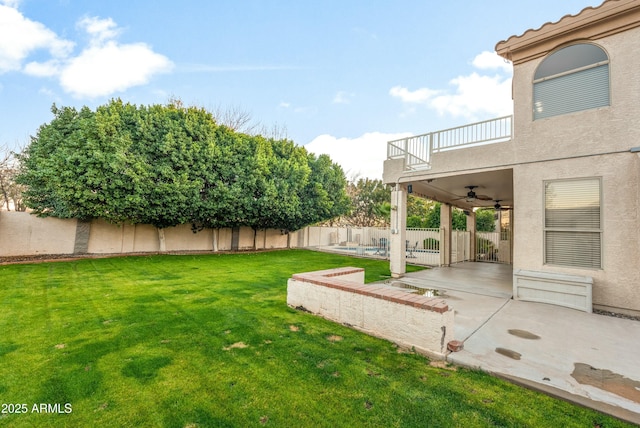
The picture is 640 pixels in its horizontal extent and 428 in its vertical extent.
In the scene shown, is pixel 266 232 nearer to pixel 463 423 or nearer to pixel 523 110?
pixel 523 110

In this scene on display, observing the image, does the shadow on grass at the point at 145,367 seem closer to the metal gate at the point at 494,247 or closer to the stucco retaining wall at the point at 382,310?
the stucco retaining wall at the point at 382,310

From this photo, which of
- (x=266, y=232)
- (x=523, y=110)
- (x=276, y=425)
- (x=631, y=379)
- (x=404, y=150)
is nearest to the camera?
(x=276, y=425)

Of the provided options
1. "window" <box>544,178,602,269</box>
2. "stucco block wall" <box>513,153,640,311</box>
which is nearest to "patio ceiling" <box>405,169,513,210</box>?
"window" <box>544,178,602,269</box>

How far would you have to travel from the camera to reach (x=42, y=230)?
13328mm

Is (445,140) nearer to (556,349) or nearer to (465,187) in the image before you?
(465,187)

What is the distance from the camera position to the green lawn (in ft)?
7.90

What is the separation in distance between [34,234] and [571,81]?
2083cm

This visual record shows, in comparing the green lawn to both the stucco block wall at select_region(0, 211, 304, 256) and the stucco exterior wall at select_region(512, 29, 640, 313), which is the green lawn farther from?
the stucco block wall at select_region(0, 211, 304, 256)

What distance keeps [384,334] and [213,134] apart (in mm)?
14240

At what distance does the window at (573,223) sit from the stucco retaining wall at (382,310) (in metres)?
4.43

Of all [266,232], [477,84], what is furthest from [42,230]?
[477,84]

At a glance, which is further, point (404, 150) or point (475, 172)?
point (404, 150)

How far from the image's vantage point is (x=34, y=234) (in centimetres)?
1317

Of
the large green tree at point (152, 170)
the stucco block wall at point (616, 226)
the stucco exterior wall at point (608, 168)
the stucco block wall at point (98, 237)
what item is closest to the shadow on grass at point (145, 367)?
the stucco exterior wall at point (608, 168)
